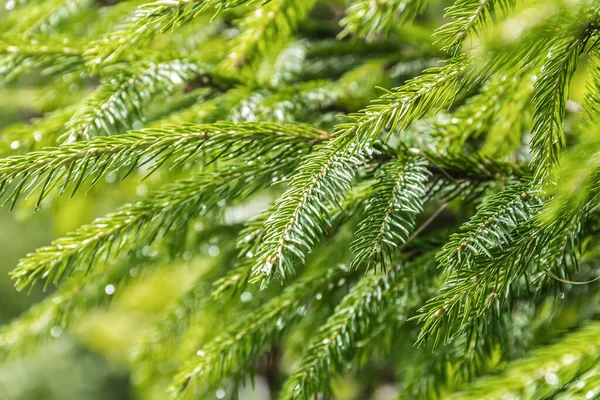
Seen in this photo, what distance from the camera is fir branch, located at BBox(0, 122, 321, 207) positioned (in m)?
0.48

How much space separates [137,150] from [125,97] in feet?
0.62

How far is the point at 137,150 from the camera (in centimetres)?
50

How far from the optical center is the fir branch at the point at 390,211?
0.47 metres

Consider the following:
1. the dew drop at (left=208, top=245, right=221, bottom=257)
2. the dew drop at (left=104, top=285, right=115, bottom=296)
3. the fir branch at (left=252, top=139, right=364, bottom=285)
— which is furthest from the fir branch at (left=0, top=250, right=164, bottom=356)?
the fir branch at (left=252, top=139, right=364, bottom=285)

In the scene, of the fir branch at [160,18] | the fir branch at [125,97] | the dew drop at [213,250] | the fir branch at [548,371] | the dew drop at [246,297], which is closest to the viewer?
the fir branch at [548,371]

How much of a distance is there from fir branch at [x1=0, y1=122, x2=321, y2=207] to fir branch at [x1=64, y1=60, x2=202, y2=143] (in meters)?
0.09

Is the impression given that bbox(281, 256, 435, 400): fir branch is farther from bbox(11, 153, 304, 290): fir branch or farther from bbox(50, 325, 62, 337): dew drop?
bbox(50, 325, 62, 337): dew drop

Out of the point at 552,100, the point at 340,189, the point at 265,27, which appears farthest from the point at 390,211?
the point at 265,27

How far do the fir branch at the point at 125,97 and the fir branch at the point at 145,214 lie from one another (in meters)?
0.10

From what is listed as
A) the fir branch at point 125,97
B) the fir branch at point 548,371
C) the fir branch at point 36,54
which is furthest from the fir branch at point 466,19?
the fir branch at point 36,54

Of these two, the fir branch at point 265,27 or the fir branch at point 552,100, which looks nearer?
the fir branch at point 552,100

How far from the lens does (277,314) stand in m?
0.69

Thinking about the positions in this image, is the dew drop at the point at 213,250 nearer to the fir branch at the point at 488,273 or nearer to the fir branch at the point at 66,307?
the fir branch at the point at 66,307

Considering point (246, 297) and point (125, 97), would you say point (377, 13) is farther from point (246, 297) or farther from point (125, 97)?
point (246, 297)
